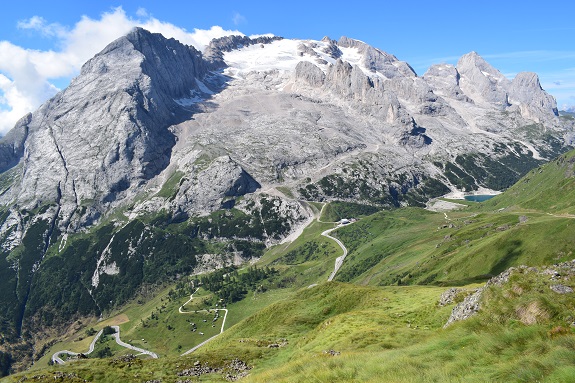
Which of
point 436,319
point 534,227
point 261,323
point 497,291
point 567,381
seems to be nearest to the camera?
point 567,381

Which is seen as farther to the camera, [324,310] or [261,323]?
[261,323]

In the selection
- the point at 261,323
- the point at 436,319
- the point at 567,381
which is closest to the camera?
the point at 567,381

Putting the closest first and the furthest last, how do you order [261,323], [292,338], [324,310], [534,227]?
[292,338] → [324,310] → [261,323] → [534,227]

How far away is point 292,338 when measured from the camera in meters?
68.9

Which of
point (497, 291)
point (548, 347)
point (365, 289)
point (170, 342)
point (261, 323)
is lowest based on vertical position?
point (170, 342)

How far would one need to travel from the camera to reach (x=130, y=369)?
5253cm

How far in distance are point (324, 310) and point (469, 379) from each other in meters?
70.7

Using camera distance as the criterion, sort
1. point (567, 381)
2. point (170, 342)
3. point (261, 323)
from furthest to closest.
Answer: point (170, 342) → point (261, 323) → point (567, 381)

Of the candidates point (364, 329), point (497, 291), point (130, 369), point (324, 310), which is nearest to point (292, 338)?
point (324, 310)

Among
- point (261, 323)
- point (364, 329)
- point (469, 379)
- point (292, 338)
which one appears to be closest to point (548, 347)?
point (469, 379)

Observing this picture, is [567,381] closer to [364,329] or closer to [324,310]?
[364,329]

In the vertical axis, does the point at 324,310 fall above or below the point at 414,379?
below

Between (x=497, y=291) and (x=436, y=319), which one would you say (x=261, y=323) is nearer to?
(x=436, y=319)

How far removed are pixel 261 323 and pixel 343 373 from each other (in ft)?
261
